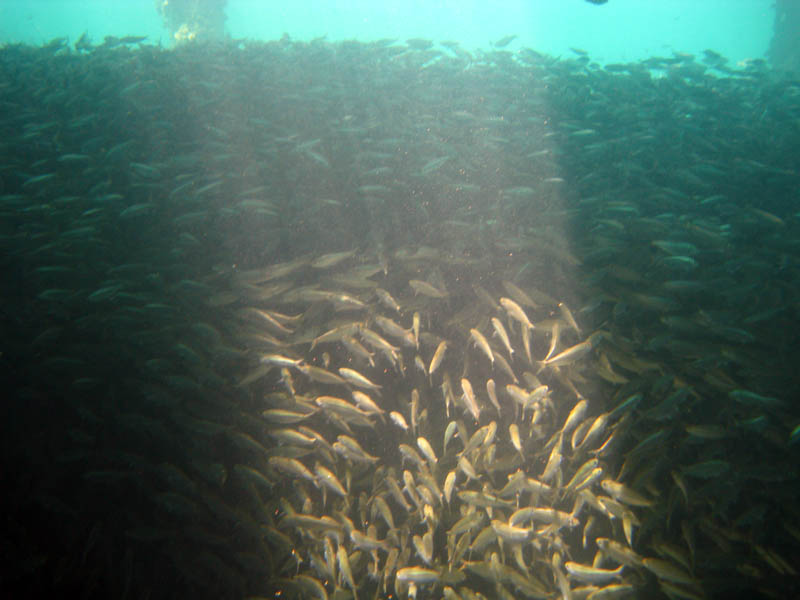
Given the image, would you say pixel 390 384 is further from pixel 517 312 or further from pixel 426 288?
pixel 517 312

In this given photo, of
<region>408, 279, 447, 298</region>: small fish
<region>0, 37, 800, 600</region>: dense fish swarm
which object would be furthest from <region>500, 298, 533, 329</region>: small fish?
<region>408, 279, 447, 298</region>: small fish

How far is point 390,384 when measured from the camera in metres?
3.87

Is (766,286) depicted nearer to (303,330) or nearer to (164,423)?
(303,330)

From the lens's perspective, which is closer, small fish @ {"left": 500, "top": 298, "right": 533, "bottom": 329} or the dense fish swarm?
the dense fish swarm

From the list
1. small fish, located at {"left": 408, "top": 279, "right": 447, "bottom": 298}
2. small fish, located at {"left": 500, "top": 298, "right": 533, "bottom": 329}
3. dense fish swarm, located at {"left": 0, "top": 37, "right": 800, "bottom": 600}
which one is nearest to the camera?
dense fish swarm, located at {"left": 0, "top": 37, "right": 800, "bottom": 600}

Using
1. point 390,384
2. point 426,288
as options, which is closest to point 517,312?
point 426,288

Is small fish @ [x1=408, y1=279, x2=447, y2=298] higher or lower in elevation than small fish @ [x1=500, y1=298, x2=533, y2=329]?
higher

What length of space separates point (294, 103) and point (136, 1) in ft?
379

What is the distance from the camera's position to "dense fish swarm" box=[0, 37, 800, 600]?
3.02m

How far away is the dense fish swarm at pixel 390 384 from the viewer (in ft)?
9.92

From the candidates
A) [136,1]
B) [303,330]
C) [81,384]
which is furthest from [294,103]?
[136,1]

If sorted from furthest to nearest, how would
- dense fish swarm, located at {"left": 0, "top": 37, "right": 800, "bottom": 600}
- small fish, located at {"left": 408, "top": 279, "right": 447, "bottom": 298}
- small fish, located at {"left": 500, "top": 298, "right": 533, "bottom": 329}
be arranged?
small fish, located at {"left": 408, "top": 279, "right": 447, "bottom": 298} → small fish, located at {"left": 500, "top": 298, "right": 533, "bottom": 329} → dense fish swarm, located at {"left": 0, "top": 37, "right": 800, "bottom": 600}

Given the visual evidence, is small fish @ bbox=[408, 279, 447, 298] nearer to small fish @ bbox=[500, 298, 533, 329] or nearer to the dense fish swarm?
the dense fish swarm

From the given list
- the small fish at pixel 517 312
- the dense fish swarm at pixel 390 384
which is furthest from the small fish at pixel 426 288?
the small fish at pixel 517 312
